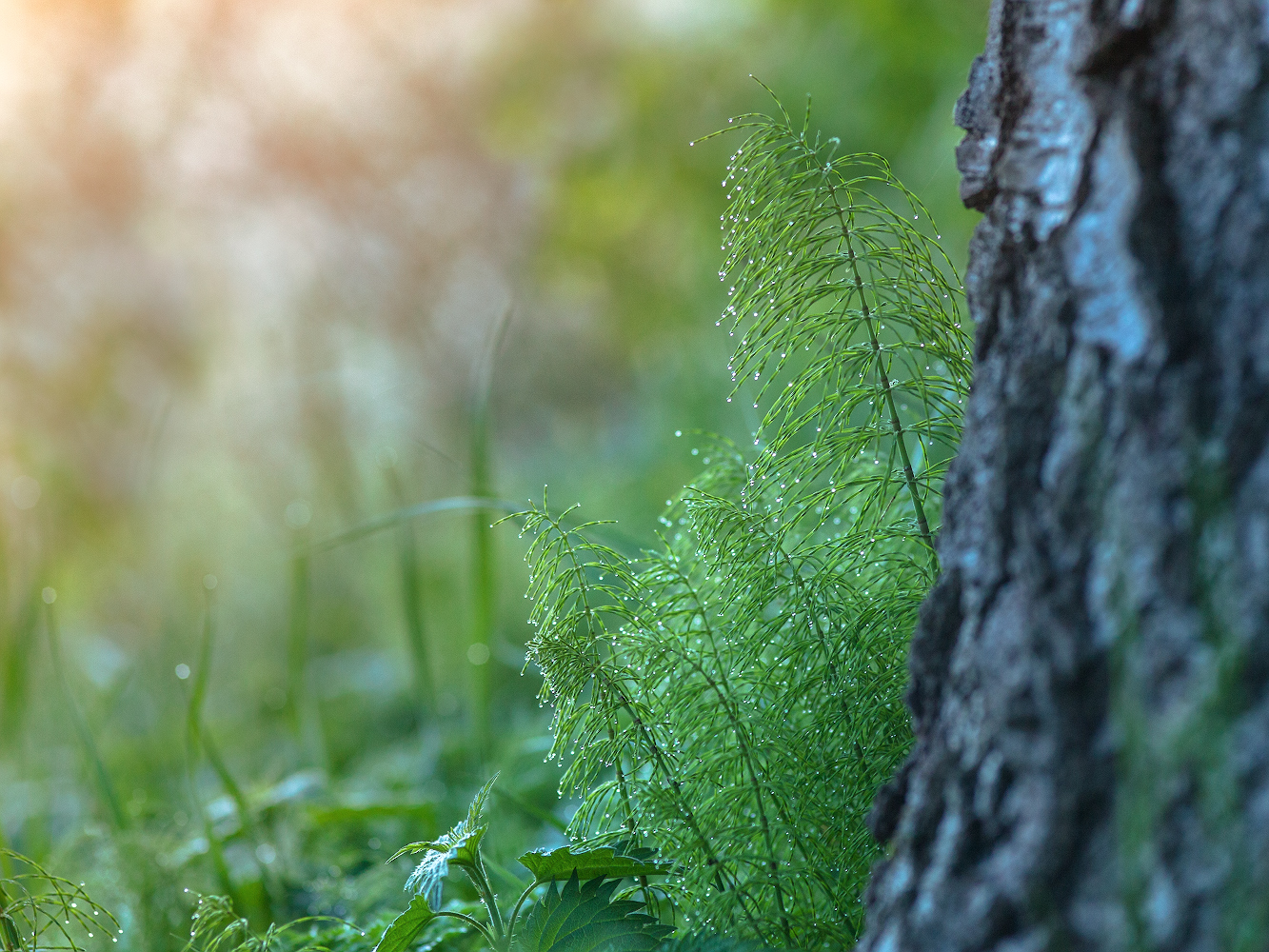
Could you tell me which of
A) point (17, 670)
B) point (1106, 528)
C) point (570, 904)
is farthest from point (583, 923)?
point (17, 670)

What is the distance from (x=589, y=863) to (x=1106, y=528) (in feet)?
1.28

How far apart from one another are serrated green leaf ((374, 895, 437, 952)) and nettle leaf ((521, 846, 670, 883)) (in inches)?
2.7

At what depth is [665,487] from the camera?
3107 mm

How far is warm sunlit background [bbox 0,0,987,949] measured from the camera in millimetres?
2588

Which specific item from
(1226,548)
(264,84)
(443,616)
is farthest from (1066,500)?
(264,84)

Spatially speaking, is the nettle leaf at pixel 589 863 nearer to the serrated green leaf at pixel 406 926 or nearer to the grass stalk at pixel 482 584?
the serrated green leaf at pixel 406 926

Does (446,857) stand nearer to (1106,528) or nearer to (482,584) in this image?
(1106,528)

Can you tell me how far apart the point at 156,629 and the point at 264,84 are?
282cm

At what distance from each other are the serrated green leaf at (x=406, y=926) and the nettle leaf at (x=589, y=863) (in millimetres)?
68

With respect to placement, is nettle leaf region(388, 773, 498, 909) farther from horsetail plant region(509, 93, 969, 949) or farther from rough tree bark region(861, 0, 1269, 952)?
rough tree bark region(861, 0, 1269, 952)

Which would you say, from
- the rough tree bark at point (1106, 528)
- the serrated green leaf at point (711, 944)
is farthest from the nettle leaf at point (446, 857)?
the rough tree bark at point (1106, 528)

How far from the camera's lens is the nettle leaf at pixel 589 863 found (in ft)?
2.11

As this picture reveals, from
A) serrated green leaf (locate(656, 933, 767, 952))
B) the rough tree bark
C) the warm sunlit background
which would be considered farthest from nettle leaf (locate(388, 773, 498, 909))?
the warm sunlit background

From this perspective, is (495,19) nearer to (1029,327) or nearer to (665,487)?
(665,487)
